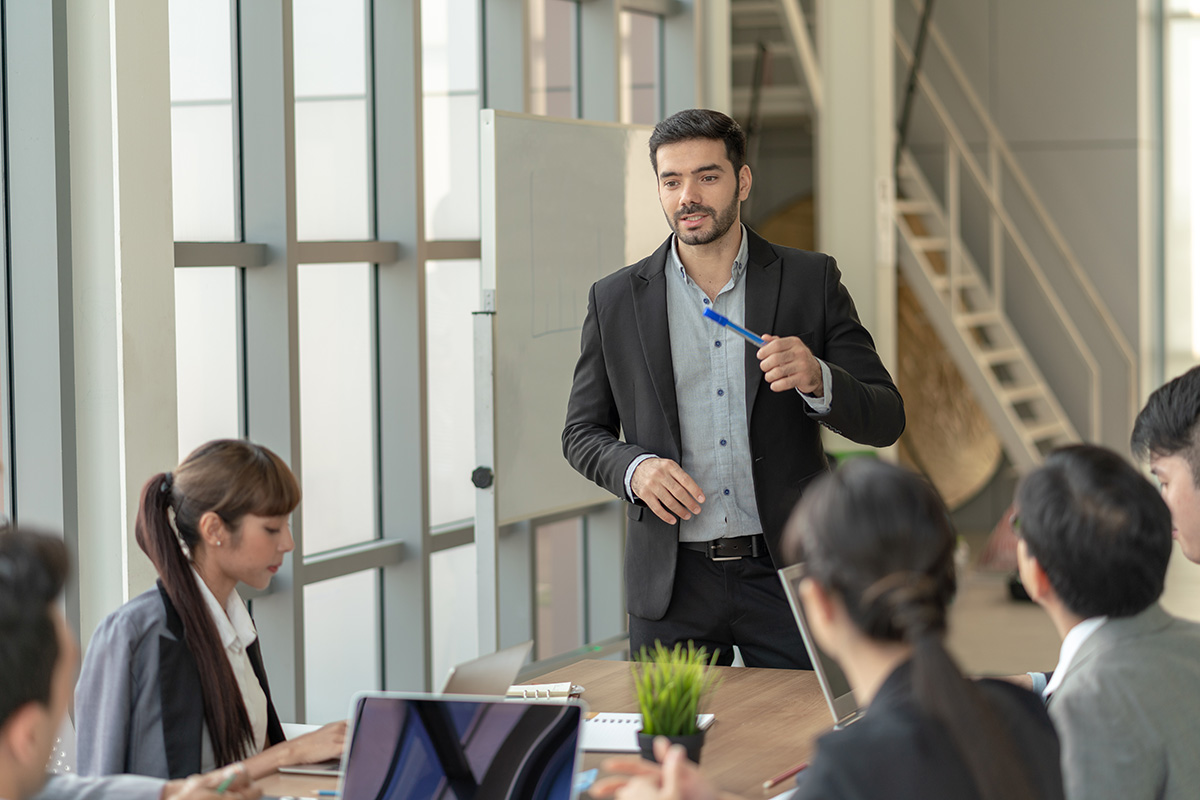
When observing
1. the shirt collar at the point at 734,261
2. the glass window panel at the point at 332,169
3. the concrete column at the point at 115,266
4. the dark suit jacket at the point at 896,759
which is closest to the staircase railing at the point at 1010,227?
the glass window panel at the point at 332,169

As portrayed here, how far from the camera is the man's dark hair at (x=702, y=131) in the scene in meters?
2.77

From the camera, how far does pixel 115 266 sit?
2.82 m

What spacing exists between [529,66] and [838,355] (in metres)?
2.12

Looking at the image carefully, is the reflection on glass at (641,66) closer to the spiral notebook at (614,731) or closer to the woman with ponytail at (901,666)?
the spiral notebook at (614,731)

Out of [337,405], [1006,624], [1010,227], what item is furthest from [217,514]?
[1010,227]

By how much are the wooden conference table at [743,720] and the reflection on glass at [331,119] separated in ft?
6.20

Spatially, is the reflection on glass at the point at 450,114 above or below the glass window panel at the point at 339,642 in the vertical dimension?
above

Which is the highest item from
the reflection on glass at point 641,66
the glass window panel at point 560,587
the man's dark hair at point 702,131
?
the reflection on glass at point 641,66

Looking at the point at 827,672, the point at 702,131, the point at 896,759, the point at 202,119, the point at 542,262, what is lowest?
the point at 827,672

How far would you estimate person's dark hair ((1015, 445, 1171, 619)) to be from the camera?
1530 mm

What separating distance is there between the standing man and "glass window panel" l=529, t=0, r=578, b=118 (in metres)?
2.26

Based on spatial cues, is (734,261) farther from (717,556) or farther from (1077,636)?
(1077,636)

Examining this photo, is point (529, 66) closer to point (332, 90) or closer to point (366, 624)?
point (332, 90)

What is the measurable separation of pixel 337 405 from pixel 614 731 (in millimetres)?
2174
